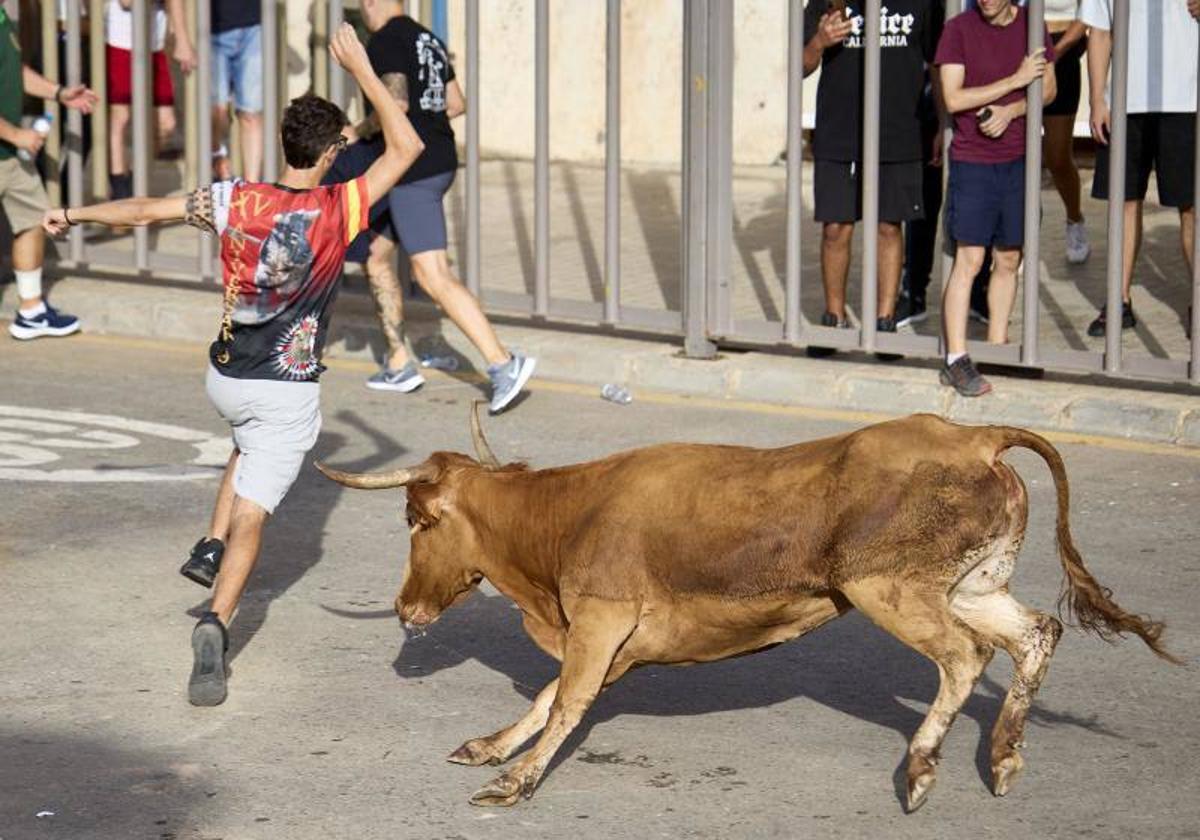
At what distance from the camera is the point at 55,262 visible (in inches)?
531

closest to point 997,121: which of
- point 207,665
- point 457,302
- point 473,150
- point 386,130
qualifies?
point 457,302

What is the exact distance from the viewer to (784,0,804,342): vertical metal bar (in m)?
10.9

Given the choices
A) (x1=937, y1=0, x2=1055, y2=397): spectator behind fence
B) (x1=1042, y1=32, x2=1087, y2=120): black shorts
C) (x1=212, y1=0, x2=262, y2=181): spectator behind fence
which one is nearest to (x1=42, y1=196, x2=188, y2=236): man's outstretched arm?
(x1=937, y1=0, x2=1055, y2=397): spectator behind fence

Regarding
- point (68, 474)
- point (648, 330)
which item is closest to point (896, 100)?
point (648, 330)

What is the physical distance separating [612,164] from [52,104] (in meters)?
3.73

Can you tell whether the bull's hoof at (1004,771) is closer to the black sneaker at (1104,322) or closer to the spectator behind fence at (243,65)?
the black sneaker at (1104,322)

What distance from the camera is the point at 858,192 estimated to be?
11.2 meters

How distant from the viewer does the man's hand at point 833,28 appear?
10.8m

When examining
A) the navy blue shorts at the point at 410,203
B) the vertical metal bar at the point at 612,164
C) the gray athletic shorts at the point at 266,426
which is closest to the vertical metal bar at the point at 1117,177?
the vertical metal bar at the point at 612,164

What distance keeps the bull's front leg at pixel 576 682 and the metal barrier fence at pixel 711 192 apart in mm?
4834

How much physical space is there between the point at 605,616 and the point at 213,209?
1862 mm

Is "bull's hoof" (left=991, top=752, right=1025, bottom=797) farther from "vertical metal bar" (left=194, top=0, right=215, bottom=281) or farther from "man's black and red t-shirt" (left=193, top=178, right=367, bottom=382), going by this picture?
"vertical metal bar" (left=194, top=0, right=215, bottom=281)

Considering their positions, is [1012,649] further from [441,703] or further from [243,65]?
[243,65]

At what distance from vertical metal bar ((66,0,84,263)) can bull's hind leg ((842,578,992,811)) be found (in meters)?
8.29
